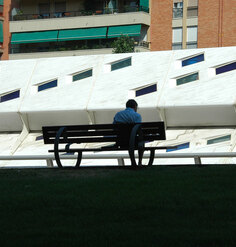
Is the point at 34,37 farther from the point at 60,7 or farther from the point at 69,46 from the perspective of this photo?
the point at 60,7

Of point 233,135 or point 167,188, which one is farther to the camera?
point 233,135

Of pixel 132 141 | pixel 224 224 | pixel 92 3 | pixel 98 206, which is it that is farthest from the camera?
pixel 92 3

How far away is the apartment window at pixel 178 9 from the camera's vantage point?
48219 millimetres

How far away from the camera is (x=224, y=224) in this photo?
4723 millimetres

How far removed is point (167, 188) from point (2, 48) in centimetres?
4923

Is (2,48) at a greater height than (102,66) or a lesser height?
lesser

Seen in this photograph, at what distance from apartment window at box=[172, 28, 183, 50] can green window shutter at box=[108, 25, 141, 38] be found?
2.74 meters

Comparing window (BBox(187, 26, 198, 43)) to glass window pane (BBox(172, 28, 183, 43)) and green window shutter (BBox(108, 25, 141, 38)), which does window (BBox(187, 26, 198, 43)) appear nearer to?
glass window pane (BBox(172, 28, 183, 43))

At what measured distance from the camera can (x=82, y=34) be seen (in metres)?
49.6

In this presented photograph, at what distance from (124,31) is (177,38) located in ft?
12.9

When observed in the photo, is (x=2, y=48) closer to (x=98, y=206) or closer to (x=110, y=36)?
(x=110, y=36)

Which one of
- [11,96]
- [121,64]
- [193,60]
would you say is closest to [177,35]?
[121,64]

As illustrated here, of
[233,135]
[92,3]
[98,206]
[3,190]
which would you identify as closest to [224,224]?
[98,206]

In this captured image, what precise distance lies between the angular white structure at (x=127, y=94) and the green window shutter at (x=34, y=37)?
94.3ft
